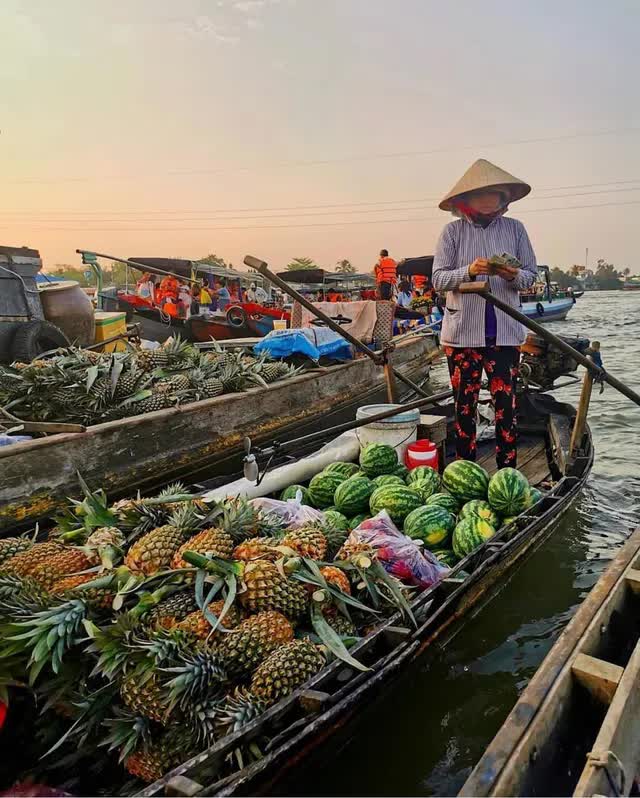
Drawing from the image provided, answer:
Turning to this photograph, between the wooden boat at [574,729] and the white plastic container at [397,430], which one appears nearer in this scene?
the wooden boat at [574,729]

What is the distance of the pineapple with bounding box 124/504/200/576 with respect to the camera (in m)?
2.40

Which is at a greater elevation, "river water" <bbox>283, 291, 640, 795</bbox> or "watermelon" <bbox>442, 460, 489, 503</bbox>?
"watermelon" <bbox>442, 460, 489, 503</bbox>

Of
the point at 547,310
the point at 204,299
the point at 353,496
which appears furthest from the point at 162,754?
the point at 547,310

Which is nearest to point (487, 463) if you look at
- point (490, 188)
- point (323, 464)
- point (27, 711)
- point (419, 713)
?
point (323, 464)

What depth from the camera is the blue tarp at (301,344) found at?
7.11m

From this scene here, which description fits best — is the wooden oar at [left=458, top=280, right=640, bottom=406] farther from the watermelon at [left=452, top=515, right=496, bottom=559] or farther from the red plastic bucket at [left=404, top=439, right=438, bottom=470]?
the watermelon at [left=452, top=515, right=496, bottom=559]

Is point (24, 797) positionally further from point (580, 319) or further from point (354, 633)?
point (580, 319)

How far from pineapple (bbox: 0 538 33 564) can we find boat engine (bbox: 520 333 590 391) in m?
5.34

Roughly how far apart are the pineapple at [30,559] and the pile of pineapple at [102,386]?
90.5 inches

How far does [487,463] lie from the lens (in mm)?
5531

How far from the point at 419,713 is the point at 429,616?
776 millimetres

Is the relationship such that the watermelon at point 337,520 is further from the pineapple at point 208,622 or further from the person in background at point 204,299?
the person in background at point 204,299

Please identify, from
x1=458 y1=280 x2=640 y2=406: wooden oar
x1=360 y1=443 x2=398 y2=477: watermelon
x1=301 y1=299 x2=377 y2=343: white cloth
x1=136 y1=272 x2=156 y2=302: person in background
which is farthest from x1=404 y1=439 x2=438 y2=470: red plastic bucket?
x1=136 y1=272 x2=156 y2=302: person in background

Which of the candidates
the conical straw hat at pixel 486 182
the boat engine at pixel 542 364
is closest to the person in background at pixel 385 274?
the boat engine at pixel 542 364
